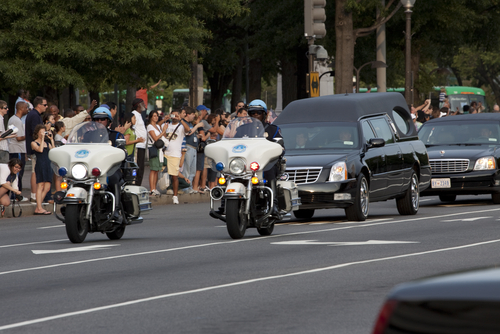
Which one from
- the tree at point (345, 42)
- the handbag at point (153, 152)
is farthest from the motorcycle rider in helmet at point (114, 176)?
the tree at point (345, 42)

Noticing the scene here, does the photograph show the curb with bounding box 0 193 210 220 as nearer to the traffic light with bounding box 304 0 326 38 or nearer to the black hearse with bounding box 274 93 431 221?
the traffic light with bounding box 304 0 326 38

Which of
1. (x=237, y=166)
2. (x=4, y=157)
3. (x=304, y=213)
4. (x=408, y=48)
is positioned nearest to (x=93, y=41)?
(x=4, y=157)

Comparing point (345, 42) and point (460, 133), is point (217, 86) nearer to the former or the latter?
point (345, 42)

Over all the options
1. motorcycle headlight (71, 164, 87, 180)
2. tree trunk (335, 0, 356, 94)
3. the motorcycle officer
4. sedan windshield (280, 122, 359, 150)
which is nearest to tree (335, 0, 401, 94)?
tree trunk (335, 0, 356, 94)

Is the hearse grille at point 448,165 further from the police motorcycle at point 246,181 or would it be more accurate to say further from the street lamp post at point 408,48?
the street lamp post at point 408,48

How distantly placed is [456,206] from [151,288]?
454 inches

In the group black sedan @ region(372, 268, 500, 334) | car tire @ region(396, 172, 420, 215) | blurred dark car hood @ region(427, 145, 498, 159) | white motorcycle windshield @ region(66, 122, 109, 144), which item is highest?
white motorcycle windshield @ region(66, 122, 109, 144)

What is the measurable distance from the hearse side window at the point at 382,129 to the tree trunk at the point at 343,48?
1315 cm

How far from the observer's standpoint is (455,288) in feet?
9.78

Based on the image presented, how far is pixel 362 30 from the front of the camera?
103 feet

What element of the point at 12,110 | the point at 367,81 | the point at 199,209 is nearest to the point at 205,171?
the point at 199,209

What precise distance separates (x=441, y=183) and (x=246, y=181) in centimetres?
753

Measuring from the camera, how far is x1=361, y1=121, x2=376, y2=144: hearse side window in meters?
16.5

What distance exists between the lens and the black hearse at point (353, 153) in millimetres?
15211
